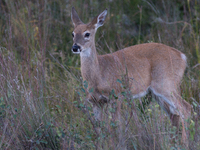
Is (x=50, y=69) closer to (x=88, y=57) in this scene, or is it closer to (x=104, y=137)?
(x=88, y=57)

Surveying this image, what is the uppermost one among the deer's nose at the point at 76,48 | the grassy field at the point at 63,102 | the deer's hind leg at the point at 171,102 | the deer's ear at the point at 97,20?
the deer's ear at the point at 97,20

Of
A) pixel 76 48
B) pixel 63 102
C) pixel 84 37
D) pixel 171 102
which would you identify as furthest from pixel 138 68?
pixel 63 102

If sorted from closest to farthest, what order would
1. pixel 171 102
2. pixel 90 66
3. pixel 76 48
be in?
pixel 76 48
pixel 90 66
pixel 171 102

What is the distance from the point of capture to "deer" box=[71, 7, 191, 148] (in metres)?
4.67

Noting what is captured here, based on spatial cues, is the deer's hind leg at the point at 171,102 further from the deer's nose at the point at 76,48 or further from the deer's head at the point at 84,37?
the deer's nose at the point at 76,48

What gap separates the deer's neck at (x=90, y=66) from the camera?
4.68m

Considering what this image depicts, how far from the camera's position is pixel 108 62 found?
4926 millimetres

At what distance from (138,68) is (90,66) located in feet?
2.62

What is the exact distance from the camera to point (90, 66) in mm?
4715

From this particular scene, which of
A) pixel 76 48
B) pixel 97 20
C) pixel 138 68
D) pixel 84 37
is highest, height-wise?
pixel 97 20

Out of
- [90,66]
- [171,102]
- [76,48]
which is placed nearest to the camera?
[76,48]

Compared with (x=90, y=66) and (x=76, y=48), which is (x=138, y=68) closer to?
(x=90, y=66)

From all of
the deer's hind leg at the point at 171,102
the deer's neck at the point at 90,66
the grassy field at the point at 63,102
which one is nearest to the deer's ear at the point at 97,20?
the grassy field at the point at 63,102

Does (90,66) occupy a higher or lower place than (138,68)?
higher
